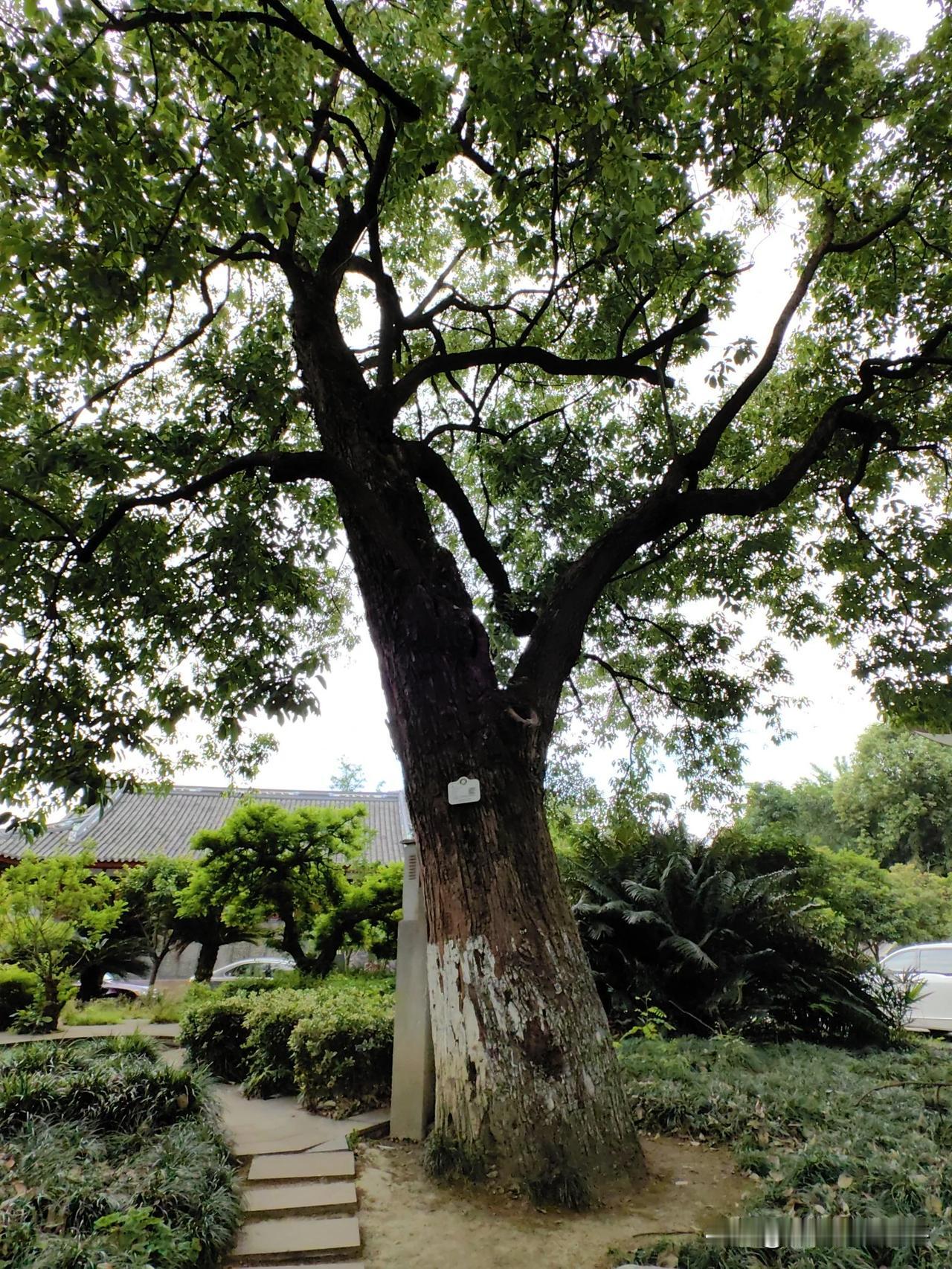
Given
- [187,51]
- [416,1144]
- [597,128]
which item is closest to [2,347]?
[187,51]

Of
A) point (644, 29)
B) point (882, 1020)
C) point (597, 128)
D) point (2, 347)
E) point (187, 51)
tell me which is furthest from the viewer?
point (882, 1020)

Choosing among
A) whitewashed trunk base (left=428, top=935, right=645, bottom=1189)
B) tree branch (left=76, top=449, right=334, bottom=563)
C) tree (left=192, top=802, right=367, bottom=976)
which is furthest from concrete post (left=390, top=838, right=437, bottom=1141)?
tree (left=192, top=802, right=367, bottom=976)

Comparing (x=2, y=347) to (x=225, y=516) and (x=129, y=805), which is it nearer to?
(x=225, y=516)

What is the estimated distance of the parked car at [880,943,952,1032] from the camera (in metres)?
10.0

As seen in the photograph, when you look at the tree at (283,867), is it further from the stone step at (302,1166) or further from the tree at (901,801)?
the tree at (901,801)

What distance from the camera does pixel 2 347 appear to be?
5.48 meters

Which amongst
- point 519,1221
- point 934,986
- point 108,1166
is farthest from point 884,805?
point 108,1166

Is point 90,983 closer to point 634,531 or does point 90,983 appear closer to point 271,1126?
point 271,1126

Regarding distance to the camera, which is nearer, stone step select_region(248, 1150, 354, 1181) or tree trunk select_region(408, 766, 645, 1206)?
tree trunk select_region(408, 766, 645, 1206)

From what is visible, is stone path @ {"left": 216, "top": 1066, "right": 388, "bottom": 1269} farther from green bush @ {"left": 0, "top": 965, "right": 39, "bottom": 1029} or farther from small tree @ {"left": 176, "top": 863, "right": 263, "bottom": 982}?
green bush @ {"left": 0, "top": 965, "right": 39, "bottom": 1029}

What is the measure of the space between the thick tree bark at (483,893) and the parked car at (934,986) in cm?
830

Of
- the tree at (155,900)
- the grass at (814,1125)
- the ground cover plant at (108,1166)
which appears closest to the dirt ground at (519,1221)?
Result: the grass at (814,1125)

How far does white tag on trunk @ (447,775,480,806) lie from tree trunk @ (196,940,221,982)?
1009cm

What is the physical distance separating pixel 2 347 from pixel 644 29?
16.0 feet
